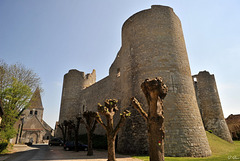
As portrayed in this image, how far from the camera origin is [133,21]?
499 inches

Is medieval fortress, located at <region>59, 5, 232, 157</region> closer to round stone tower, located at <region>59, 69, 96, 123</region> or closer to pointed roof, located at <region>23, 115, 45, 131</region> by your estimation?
round stone tower, located at <region>59, 69, 96, 123</region>

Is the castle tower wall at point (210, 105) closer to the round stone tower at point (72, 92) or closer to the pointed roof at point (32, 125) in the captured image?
the round stone tower at point (72, 92)

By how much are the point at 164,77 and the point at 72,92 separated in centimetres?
1914

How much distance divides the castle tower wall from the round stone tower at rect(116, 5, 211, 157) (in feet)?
39.6

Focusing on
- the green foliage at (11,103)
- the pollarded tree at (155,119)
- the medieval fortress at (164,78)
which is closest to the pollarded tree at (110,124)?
the pollarded tree at (155,119)

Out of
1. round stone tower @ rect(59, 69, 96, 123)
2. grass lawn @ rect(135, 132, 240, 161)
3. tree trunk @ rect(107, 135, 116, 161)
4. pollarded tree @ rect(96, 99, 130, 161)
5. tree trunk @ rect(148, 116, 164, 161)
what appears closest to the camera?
tree trunk @ rect(148, 116, 164, 161)

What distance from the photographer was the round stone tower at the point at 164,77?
8.46 meters

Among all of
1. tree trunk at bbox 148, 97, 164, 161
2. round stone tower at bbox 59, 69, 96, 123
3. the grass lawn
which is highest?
round stone tower at bbox 59, 69, 96, 123

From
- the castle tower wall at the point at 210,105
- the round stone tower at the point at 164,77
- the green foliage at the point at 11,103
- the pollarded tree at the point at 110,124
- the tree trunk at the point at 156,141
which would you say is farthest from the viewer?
the castle tower wall at the point at 210,105

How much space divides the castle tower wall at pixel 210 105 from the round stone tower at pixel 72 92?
59.0 ft

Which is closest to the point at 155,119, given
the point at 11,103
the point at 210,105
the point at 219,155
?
the point at 219,155

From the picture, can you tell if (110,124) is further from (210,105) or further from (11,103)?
(210,105)

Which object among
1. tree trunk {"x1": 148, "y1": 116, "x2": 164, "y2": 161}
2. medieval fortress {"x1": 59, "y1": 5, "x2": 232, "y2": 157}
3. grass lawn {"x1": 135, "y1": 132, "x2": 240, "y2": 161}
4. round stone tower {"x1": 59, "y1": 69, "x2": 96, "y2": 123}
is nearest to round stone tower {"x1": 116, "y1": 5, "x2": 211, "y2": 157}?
medieval fortress {"x1": 59, "y1": 5, "x2": 232, "y2": 157}

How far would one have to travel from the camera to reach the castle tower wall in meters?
18.6
